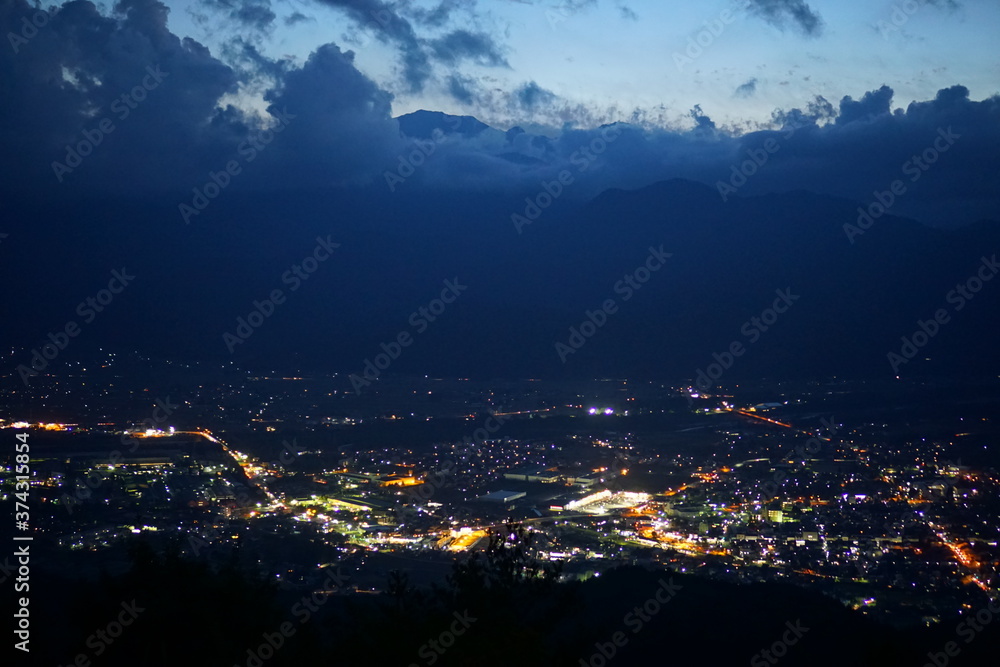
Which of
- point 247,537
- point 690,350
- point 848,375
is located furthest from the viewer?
point 690,350

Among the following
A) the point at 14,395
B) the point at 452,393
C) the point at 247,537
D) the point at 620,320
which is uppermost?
the point at 620,320

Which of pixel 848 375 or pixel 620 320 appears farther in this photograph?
pixel 620 320

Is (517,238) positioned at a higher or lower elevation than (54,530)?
higher

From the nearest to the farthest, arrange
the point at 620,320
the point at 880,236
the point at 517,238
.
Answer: the point at 620,320 → the point at 880,236 → the point at 517,238

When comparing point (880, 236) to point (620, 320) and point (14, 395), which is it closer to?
point (620, 320)

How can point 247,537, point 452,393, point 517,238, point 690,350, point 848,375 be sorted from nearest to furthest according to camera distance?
point 247,537
point 452,393
point 848,375
point 690,350
point 517,238

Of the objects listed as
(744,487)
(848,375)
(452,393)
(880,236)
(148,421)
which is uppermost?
(880,236)

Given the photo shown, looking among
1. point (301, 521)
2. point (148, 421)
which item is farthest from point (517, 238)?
point (301, 521)

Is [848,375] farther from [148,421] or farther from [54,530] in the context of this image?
[54,530]

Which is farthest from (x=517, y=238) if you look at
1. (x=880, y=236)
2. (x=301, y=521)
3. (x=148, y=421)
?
(x=301, y=521)
